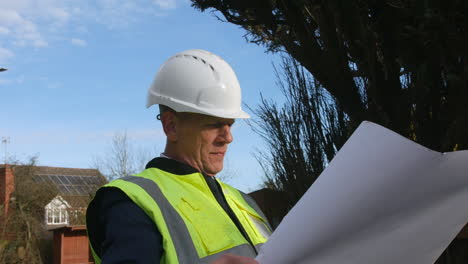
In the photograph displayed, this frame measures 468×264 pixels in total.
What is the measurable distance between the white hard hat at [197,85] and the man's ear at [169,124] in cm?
3

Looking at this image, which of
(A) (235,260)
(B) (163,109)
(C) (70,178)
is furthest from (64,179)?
(A) (235,260)

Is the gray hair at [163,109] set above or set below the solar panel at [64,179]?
above

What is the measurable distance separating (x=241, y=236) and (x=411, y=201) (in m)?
0.66

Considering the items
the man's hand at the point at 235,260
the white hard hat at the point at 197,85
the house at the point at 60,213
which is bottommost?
the house at the point at 60,213

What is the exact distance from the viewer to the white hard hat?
1.98 metres

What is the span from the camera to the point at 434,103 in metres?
4.57

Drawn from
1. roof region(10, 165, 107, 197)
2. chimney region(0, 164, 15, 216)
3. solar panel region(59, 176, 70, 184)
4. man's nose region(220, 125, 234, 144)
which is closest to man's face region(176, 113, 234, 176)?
man's nose region(220, 125, 234, 144)

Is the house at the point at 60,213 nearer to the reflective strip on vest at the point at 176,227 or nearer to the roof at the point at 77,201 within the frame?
the roof at the point at 77,201

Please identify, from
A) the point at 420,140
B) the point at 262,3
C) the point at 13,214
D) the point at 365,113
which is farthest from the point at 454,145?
the point at 13,214

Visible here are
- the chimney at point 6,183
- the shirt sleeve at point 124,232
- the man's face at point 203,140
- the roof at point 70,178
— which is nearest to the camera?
the shirt sleeve at point 124,232

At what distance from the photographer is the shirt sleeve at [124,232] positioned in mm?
1380

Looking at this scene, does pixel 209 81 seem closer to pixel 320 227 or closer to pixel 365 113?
pixel 320 227

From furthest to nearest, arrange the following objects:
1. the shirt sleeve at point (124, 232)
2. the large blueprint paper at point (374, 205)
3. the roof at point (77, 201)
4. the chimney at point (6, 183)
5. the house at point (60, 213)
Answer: the chimney at point (6, 183), the roof at point (77, 201), the house at point (60, 213), the shirt sleeve at point (124, 232), the large blueprint paper at point (374, 205)

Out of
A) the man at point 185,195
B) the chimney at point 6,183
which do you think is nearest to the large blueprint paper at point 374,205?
the man at point 185,195
